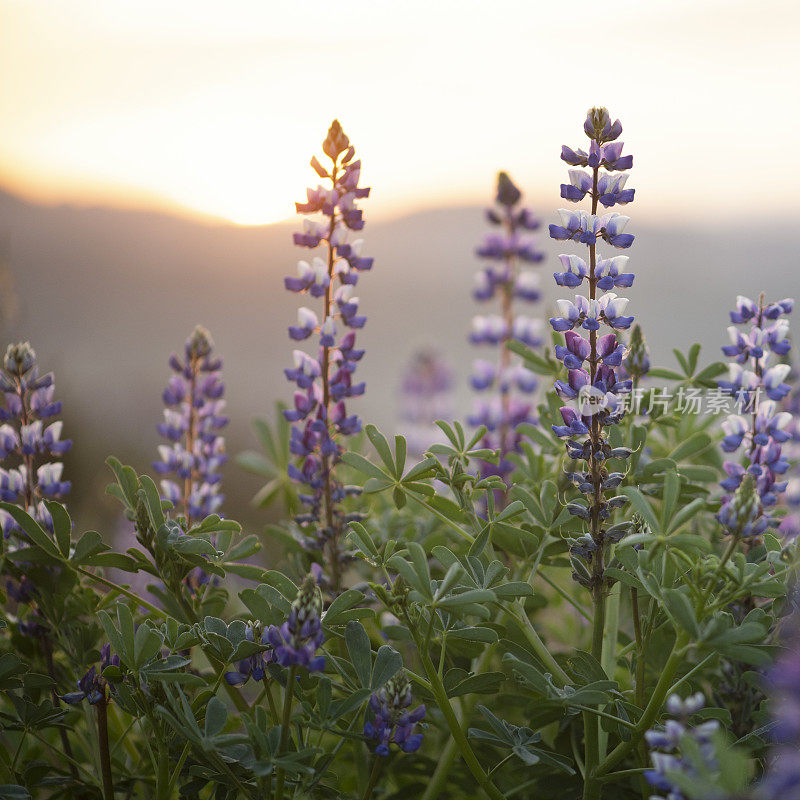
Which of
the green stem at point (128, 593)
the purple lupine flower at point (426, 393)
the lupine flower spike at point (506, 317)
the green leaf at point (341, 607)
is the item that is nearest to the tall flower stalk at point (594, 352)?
the green leaf at point (341, 607)

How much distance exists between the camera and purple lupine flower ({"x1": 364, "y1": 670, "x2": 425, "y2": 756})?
0.75m

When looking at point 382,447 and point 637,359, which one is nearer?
point 382,447

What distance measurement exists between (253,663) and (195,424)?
0.45 m

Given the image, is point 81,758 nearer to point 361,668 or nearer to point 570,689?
point 361,668

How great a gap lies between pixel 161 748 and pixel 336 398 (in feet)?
1.39

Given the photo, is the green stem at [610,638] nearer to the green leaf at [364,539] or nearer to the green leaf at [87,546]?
the green leaf at [364,539]

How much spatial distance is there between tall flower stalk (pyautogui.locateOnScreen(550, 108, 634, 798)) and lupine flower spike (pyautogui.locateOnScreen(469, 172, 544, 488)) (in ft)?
1.88

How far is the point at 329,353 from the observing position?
104 centimetres

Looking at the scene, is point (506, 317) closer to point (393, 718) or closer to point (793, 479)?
point (793, 479)

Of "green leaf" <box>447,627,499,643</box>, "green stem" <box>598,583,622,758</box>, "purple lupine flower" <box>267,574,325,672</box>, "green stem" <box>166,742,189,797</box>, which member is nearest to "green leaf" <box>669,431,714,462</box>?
"green stem" <box>598,583,622,758</box>

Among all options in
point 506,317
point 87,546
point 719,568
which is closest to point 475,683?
point 719,568

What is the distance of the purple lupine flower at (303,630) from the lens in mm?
672

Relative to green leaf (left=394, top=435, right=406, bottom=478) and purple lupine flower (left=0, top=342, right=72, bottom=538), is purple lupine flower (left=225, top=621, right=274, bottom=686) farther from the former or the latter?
purple lupine flower (left=0, top=342, right=72, bottom=538)

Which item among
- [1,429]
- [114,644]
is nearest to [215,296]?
[1,429]
